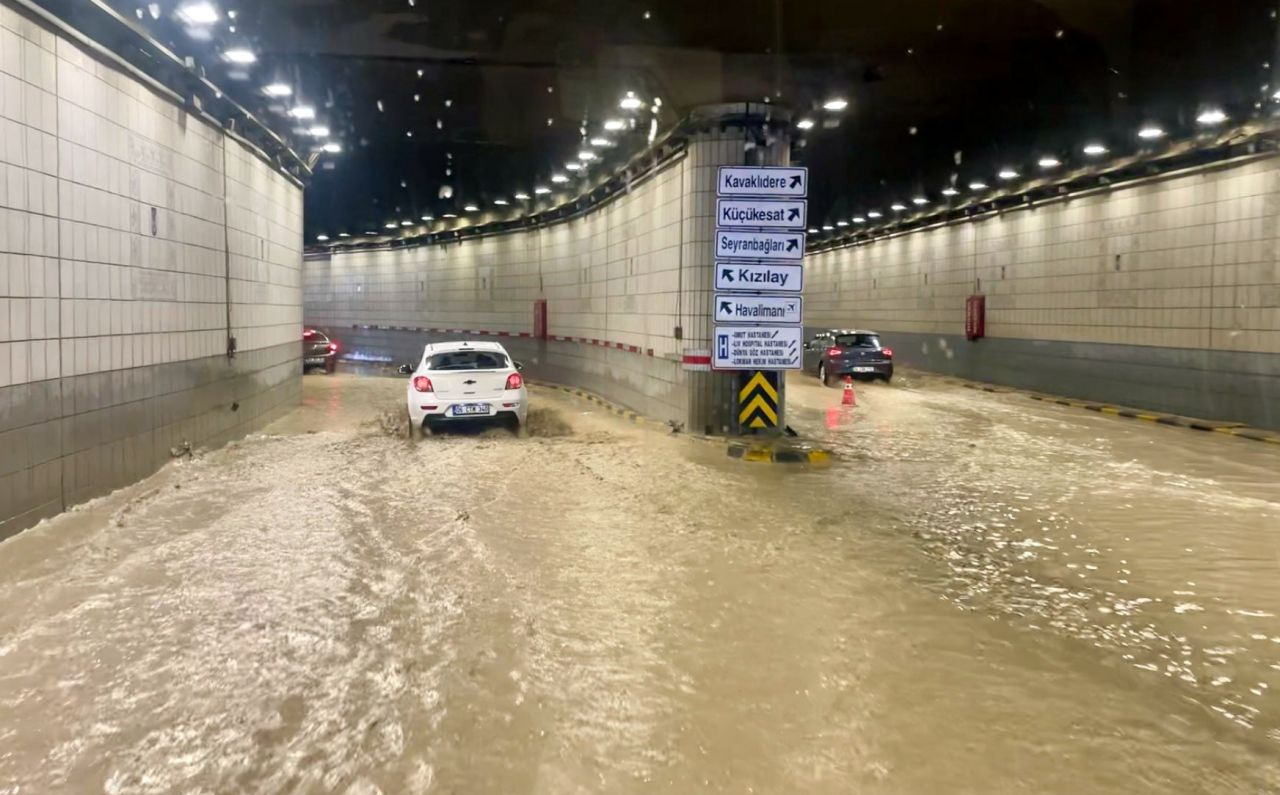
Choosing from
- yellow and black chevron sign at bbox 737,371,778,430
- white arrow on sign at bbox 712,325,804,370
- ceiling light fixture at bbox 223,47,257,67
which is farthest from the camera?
yellow and black chevron sign at bbox 737,371,778,430

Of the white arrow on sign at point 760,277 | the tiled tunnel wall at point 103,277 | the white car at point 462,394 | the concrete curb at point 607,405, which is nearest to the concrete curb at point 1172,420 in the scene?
the white arrow on sign at point 760,277

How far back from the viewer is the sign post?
12578 millimetres

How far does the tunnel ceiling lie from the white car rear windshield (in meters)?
3.30

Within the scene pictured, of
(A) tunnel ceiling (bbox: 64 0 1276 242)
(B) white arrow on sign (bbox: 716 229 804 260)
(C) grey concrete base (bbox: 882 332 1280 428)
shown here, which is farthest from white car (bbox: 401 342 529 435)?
(C) grey concrete base (bbox: 882 332 1280 428)

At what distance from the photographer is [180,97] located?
35.1 feet

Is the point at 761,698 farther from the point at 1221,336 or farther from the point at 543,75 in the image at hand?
the point at 1221,336

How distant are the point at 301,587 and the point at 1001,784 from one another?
438 centimetres

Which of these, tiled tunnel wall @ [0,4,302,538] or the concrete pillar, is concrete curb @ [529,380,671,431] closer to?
the concrete pillar

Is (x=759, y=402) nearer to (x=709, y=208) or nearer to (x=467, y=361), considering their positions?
(x=709, y=208)

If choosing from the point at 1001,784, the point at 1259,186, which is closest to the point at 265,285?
the point at 1001,784

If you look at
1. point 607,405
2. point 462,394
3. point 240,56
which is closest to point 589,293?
point 607,405

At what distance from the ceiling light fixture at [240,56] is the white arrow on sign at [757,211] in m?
5.56

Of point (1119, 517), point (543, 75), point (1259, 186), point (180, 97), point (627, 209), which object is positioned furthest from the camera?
point (627, 209)

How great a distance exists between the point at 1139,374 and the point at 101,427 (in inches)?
651
